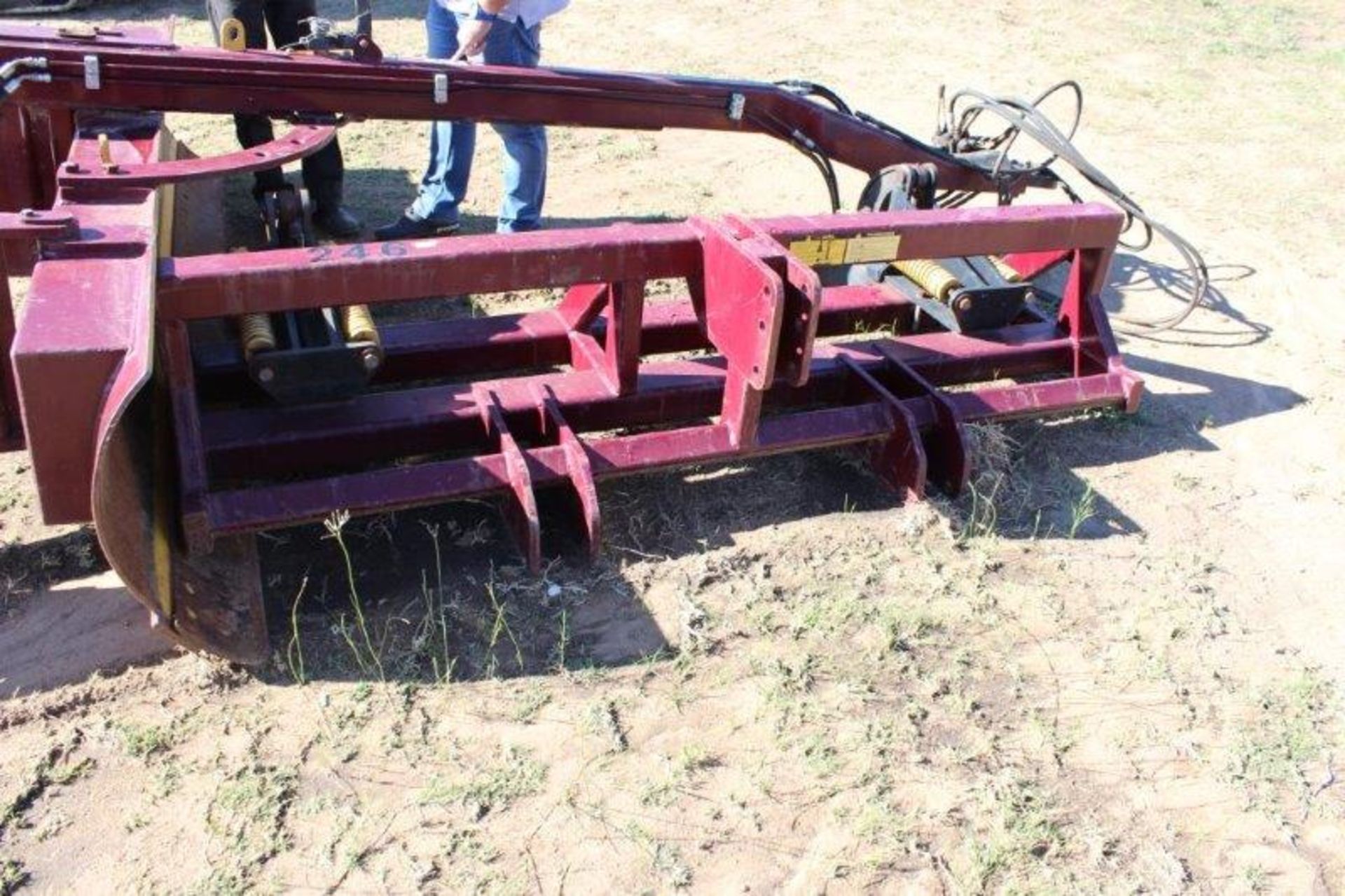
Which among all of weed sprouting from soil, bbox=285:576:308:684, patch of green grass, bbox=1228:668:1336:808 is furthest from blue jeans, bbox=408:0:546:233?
patch of green grass, bbox=1228:668:1336:808

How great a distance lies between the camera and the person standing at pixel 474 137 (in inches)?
189

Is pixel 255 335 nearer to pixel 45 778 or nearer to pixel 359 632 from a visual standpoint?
pixel 359 632

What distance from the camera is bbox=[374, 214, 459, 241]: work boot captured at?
5691 mm

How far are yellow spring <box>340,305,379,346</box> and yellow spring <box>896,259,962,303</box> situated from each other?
193 cm

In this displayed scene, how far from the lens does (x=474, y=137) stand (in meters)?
5.58

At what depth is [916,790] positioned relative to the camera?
2.94 m

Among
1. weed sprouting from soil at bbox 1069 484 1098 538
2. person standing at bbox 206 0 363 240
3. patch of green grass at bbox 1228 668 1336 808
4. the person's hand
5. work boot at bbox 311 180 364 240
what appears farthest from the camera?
work boot at bbox 311 180 364 240

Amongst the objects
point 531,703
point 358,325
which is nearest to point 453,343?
point 358,325

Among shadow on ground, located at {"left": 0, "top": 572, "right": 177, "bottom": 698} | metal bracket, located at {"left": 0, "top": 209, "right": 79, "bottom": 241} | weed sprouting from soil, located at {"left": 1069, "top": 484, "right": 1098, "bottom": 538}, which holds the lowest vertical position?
shadow on ground, located at {"left": 0, "top": 572, "right": 177, "bottom": 698}

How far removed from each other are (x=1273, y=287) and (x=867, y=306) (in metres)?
2.62

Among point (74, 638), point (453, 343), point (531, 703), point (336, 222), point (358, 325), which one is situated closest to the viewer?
point (531, 703)

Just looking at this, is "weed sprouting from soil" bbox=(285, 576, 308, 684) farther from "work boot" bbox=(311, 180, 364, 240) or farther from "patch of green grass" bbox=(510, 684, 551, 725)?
"work boot" bbox=(311, 180, 364, 240)

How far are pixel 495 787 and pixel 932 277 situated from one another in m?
Result: 2.62

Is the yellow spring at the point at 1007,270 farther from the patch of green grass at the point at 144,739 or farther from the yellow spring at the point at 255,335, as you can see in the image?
the patch of green grass at the point at 144,739
